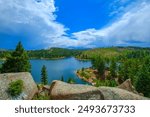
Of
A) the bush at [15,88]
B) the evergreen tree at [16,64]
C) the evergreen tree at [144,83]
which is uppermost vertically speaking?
the evergreen tree at [16,64]

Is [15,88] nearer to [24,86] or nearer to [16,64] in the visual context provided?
[24,86]

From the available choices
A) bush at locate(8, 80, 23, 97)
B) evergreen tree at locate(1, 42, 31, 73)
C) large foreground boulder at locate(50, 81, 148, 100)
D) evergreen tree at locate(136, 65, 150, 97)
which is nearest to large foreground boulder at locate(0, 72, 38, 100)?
bush at locate(8, 80, 23, 97)

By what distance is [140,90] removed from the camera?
1650 inches

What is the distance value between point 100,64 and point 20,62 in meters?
70.8

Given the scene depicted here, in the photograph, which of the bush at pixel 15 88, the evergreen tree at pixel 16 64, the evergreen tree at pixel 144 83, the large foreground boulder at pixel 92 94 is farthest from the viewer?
the evergreen tree at pixel 144 83

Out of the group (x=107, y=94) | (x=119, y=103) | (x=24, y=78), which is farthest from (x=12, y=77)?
(x=119, y=103)

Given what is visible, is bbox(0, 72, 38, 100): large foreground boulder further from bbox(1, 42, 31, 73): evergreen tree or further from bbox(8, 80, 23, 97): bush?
bbox(1, 42, 31, 73): evergreen tree

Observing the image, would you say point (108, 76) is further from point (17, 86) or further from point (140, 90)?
point (17, 86)

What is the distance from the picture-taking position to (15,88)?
19219 mm

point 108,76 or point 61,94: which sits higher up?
point 61,94

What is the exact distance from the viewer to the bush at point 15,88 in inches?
742

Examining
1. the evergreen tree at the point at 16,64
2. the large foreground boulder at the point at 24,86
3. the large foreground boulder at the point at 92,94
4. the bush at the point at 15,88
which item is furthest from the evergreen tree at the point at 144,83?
the large foreground boulder at the point at 92,94

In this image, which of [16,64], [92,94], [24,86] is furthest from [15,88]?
[16,64]

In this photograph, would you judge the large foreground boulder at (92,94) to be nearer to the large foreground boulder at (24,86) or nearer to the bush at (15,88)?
the large foreground boulder at (24,86)
